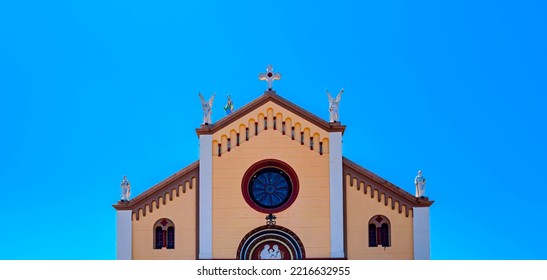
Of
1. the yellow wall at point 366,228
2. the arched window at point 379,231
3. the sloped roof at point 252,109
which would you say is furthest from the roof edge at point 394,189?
the sloped roof at point 252,109

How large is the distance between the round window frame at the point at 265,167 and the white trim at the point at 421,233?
5378mm

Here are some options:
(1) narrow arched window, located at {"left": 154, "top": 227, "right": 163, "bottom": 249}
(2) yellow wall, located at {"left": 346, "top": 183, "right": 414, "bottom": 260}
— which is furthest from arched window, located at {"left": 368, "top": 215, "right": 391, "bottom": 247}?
(1) narrow arched window, located at {"left": 154, "top": 227, "right": 163, "bottom": 249}

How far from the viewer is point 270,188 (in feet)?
147

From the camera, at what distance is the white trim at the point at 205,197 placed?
43.9 metres

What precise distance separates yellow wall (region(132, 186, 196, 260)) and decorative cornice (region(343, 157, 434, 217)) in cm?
706

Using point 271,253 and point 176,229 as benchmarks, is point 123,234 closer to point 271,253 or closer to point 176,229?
point 176,229

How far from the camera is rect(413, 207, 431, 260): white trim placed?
43.5 meters

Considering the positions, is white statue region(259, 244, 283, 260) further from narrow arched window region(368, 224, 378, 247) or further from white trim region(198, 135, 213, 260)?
narrow arched window region(368, 224, 378, 247)

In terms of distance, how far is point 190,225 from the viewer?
44.3 metres

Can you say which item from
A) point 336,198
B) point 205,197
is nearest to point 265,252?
point 205,197
